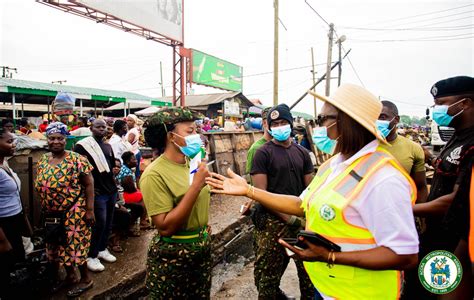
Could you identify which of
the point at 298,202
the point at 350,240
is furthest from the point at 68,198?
the point at 350,240

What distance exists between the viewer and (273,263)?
287 centimetres

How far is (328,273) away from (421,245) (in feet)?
4.44

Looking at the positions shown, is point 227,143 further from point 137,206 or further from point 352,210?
point 352,210

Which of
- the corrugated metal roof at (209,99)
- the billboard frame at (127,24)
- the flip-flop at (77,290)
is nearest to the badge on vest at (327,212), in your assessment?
the flip-flop at (77,290)

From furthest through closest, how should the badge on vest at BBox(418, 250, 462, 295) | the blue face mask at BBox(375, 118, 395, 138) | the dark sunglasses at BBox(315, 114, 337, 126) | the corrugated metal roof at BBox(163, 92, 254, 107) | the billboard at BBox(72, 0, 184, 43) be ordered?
the corrugated metal roof at BBox(163, 92, 254, 107) → the billboard at BBox(72, 0, 184, 43) → the blue face mask at BBox(375, 118, 395, 138) → the badge on vest at BBox(418, 250, 462, 295) → the dark sunglasses at BBox(315, 114, 337, 126)

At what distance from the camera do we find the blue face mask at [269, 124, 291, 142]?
3.04 metres

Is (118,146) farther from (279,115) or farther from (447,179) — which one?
(447,179)

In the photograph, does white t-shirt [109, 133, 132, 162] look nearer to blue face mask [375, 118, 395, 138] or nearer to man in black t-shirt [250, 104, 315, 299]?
man in black t-shirt [250, 104, 315, 299]

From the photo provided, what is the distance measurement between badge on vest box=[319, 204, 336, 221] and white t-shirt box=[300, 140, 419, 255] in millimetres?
57

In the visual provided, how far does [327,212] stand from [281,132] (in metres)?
1.74

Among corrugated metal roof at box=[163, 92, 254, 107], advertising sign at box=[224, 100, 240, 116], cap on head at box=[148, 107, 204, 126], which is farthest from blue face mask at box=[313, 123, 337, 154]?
corrugated metal roof at box=[163, 92, 254, 107]

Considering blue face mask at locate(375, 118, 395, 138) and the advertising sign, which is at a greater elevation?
the advertising sign

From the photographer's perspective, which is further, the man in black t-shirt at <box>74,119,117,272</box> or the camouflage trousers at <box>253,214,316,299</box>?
the man in black t-shirt at <box>74,119,117,272</box>

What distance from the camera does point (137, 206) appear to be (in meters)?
5.09
